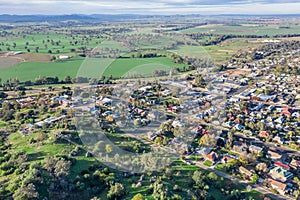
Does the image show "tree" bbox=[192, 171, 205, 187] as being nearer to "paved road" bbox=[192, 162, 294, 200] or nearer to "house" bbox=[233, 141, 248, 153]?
"paved road" bbox=[192, 162, 294, 200]

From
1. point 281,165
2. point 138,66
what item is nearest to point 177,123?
point 281,165

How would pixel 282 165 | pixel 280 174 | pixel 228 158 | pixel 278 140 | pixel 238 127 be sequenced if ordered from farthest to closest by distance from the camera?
pixel 238 127 < pixel 278 140 < pixel 228 158 < pixel 282 165 < pixel 280 174

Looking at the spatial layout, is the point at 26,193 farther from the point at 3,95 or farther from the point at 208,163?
the point at 3,95

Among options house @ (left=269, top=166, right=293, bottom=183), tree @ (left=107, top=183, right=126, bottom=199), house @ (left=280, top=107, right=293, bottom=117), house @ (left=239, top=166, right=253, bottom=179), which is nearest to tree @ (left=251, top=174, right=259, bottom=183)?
house @ (left=239, top=166, right=253, bottom=179)

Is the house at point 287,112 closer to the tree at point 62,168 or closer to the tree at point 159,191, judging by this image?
the tree at point 159,191

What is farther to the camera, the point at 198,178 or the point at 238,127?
the point at 238,127

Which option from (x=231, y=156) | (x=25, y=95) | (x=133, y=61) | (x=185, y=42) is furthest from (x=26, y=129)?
(x=185, y=42)
